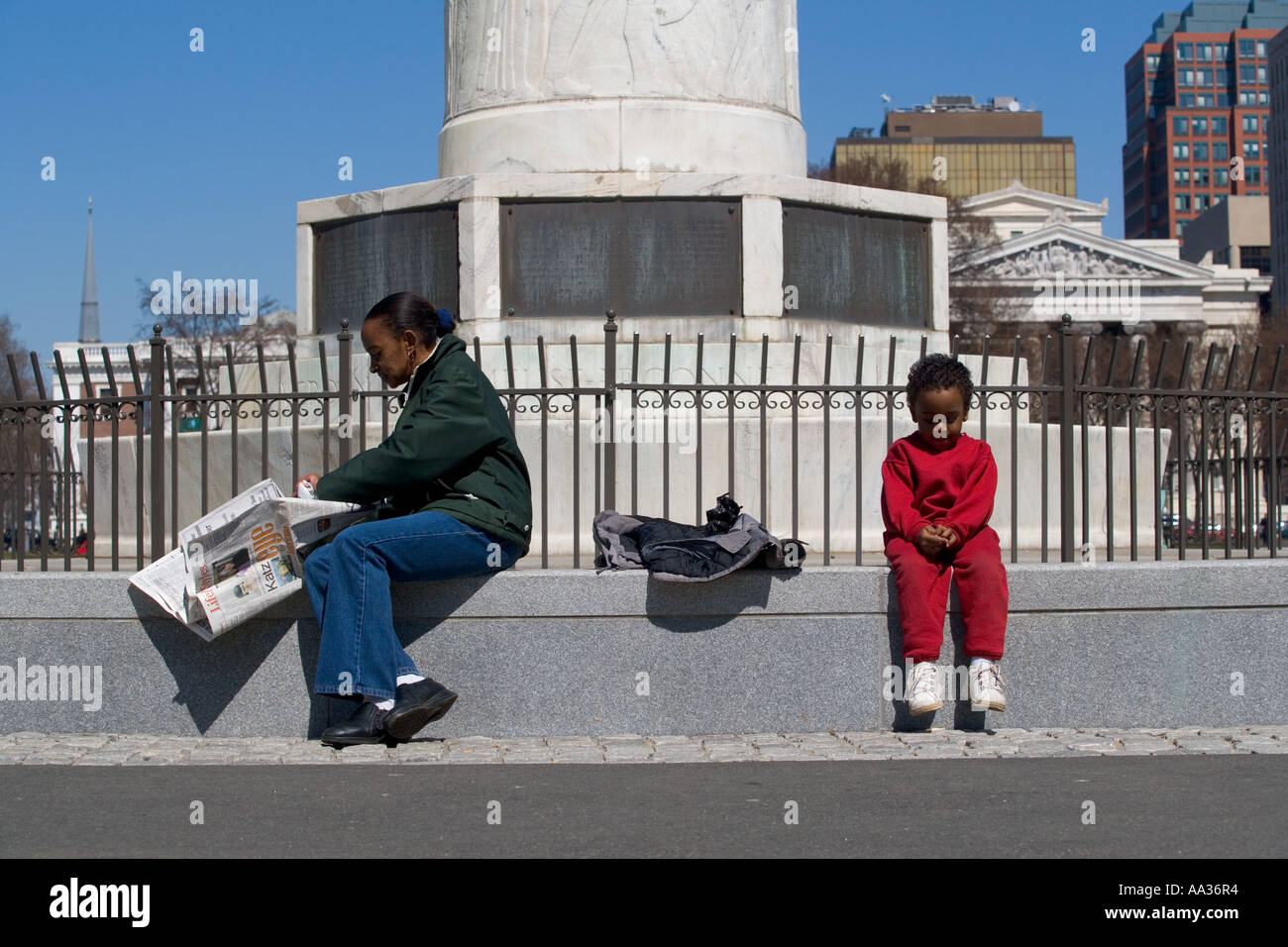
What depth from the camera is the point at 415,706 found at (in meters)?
7.14

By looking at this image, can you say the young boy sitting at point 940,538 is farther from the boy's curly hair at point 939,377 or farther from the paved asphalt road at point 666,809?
the paved asphalt road at point 666,809

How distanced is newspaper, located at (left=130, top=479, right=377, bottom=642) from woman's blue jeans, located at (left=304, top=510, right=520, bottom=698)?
0.41 ft

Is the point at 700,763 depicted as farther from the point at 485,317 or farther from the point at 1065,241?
the point at 1065,241

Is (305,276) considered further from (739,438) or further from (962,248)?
(962,248)

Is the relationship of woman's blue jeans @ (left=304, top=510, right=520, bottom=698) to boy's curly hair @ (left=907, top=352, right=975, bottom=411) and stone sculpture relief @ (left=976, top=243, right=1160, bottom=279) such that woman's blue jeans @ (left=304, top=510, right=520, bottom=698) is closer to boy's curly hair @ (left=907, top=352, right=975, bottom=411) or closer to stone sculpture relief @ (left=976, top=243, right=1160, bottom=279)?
boy's curly hair @ (left=907, top=352, right=975, bottom=411)

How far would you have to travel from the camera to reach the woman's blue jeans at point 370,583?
7102 millimetres

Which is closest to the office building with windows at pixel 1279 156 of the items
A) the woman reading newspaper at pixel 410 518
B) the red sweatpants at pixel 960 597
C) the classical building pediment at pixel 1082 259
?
the classical building pediment at pixel 1082 259

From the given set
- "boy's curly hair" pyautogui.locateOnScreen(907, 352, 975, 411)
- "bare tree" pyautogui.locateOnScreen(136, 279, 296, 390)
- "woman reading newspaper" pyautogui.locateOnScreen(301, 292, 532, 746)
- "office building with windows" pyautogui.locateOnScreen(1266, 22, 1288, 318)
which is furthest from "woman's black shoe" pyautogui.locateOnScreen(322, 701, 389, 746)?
"office building with windows" pyautogui.locateOnScreen(1266, 22, 1288, 318)

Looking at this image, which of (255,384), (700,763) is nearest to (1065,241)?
(255,384)

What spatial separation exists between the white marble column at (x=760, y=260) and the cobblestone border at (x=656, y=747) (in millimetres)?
4550

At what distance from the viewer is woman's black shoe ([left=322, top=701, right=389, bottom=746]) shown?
7215 mm

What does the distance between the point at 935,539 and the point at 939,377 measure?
0.71 metres

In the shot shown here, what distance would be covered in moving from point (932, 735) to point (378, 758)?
2.35 m
